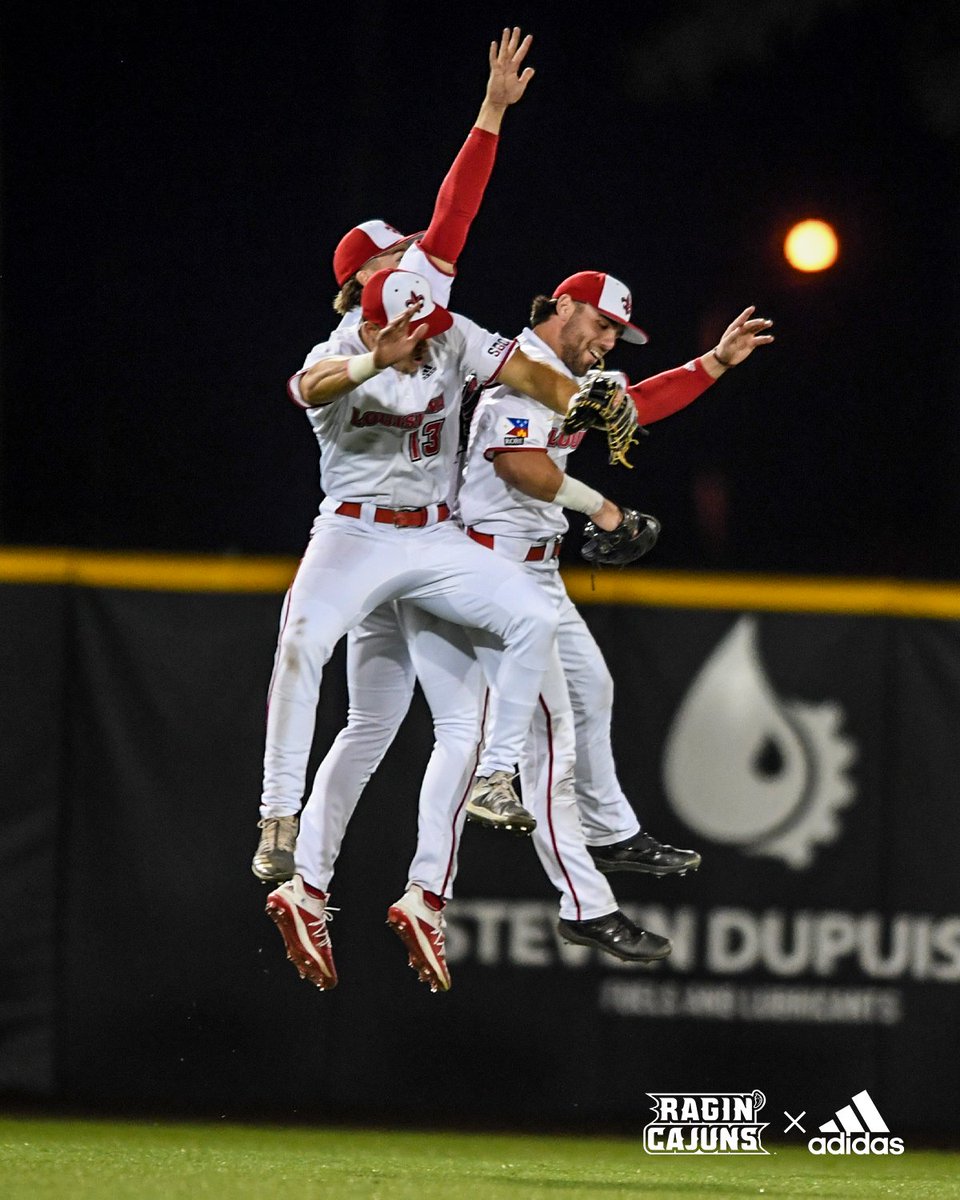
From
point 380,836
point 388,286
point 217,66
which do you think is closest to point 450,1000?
point 380,836

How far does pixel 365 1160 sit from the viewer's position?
6.05m

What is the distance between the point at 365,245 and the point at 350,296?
0.45 feet

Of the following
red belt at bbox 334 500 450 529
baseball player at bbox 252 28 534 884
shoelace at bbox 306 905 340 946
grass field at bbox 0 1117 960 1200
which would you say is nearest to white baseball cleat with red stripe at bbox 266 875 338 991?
shoelace at bbox 306 905 340 946

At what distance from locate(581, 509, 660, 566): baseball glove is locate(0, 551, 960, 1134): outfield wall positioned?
145cm

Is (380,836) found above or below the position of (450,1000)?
above

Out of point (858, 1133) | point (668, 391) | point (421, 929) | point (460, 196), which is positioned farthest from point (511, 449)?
point (858, 1133)

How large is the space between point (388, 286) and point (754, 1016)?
9.69 ft

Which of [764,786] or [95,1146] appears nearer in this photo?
[95,1146]

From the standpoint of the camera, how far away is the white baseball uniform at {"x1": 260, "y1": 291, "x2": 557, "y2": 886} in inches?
205

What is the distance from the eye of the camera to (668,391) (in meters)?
5.57

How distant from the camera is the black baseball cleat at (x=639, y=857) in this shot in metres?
5.73

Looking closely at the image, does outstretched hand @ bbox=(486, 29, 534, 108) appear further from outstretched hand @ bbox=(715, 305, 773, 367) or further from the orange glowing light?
the orange glowing light

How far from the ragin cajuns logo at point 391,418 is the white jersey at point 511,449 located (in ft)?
0.58

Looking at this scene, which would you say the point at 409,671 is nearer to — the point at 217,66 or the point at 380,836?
the point at 380,836
